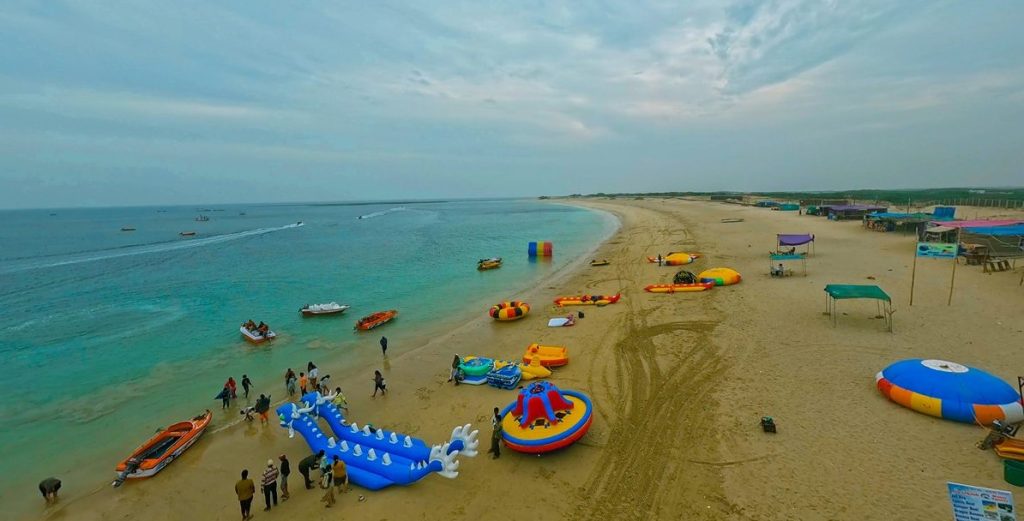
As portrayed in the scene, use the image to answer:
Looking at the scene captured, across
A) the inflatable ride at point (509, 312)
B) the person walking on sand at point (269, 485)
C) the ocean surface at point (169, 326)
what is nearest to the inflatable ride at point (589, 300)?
the inflatable ride at point (509, 312)

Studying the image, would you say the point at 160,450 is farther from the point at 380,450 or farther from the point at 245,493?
the point at 380,450

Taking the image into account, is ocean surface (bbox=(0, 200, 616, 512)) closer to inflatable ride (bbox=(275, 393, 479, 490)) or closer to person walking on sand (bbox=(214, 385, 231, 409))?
person walking on sand (bbox=(214, 385, 231, 409))

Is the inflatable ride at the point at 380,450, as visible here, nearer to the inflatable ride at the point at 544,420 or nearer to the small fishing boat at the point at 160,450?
the inflatable ride at the point at 544,420

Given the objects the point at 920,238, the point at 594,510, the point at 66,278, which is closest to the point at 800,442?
the point at 594,510

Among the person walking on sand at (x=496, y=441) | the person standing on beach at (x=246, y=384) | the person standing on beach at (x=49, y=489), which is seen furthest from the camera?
A: the person standing on beach at (x=246, y=384)

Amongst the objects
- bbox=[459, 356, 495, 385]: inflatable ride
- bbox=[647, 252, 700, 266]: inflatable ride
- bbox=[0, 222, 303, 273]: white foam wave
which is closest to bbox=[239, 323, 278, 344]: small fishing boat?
bbox=[459, 356, 495, 385]: inflatable ride

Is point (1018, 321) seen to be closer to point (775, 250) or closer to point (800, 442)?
point (800, 442)
